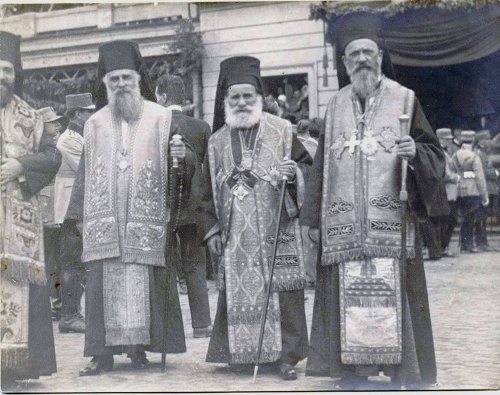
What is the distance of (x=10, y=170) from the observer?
233 inches

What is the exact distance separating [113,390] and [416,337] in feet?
6.29

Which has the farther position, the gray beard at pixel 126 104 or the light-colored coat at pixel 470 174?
the light-colored coat at pixel 470 174

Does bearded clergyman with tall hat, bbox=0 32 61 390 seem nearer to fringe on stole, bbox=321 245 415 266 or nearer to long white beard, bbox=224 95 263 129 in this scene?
long white beard, bbox=224 95 263 129

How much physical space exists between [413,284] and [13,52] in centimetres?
292

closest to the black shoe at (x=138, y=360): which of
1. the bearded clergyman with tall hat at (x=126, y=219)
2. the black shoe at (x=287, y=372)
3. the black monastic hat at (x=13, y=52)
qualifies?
the bearded clergyman with tall hat at (x=126, y=219)

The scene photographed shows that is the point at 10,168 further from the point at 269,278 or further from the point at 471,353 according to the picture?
the point at 471,353

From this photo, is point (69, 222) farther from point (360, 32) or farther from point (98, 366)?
point (360, 32)

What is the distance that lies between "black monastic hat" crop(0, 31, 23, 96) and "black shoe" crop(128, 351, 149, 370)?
1.91m

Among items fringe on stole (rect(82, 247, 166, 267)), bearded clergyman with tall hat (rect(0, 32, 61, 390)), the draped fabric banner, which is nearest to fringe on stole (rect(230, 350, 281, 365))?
the draped fabric banner

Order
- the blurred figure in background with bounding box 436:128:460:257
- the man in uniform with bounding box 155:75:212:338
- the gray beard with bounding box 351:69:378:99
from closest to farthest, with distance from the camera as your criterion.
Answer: the gray beard with bounding box 351:69:378:99
the man in uniform with bounding box 155:75:212:338
the blurred figure in background with bounding box 436:128:460:257

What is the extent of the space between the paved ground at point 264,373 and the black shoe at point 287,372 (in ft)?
0.15

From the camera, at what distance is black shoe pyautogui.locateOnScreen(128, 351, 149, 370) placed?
638 centimetres

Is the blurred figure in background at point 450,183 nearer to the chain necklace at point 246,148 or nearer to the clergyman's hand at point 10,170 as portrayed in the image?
the chain necklace at point 246,148

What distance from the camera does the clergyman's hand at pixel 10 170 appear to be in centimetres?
593
